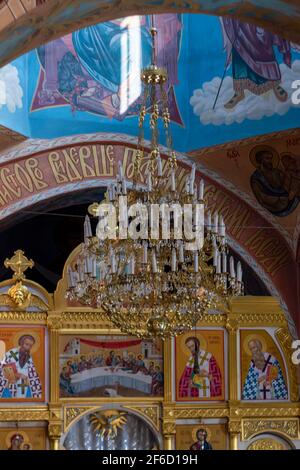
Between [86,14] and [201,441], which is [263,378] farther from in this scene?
[86,14]

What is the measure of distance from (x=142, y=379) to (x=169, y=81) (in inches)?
171

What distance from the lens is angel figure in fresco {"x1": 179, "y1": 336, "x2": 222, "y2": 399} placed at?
50.5 ft

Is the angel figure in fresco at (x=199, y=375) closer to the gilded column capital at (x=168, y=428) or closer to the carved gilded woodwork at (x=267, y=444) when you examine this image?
the gilded column capital at (x=168, y=428)

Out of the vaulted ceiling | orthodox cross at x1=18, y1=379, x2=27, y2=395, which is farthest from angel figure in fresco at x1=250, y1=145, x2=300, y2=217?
orthodox cross at x1=18, y1=379, x2=27, y2=395

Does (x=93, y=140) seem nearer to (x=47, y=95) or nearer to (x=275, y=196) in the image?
(x=47, y=95)

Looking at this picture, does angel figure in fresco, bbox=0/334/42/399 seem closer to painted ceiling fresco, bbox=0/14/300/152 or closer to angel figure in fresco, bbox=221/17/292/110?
painted ceiling fresco, bbox=0/14/300/152

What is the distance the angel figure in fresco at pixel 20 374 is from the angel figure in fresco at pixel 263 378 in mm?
3164

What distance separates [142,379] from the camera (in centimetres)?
1523

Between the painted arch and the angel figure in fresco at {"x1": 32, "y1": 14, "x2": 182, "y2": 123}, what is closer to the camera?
the painted arch

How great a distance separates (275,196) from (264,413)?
11.0 feet

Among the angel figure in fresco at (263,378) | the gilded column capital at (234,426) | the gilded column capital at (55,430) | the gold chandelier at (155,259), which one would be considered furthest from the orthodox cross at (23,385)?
the gold chandelier at (155,259)

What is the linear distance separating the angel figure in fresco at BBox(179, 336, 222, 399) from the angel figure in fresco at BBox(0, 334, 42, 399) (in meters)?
2.19

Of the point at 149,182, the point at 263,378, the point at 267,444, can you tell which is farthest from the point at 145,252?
the point at 267,444


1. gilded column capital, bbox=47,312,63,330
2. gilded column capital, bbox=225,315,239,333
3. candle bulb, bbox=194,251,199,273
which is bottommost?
candle bulb, bbox=194,251,199,273
